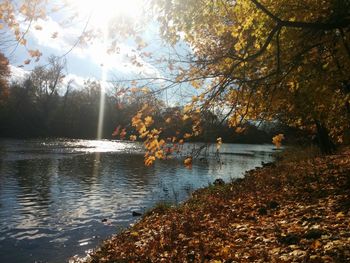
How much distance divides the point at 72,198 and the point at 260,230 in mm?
14143

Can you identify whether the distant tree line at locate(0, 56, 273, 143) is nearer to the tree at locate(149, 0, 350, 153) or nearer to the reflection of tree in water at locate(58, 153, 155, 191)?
the reflection of tree in water at locate(58, 153, 155, 191)

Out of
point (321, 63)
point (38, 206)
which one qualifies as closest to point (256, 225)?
point (321, 63)

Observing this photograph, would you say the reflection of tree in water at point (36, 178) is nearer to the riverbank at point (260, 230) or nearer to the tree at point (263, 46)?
the riverbank at point (260, 230)

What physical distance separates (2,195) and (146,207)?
319 inches

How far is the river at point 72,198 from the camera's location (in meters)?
12.8

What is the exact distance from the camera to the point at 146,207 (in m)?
18.6

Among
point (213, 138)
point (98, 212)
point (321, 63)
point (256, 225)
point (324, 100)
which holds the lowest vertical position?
point (98, 212)

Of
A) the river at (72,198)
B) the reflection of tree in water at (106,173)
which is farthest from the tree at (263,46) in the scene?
the reflection of tree in water at (106,173)

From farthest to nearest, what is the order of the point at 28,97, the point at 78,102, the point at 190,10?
the point at 78,102 → the point at 28,97 → the point at 190,10

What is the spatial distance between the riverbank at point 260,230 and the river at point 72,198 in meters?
1.82

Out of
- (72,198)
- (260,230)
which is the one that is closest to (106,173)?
(72,198)

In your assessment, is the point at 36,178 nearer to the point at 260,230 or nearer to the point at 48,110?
the point at 260,230

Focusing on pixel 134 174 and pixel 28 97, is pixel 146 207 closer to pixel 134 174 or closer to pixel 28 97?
pixel 134 174

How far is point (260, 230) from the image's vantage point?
27.9 ft
